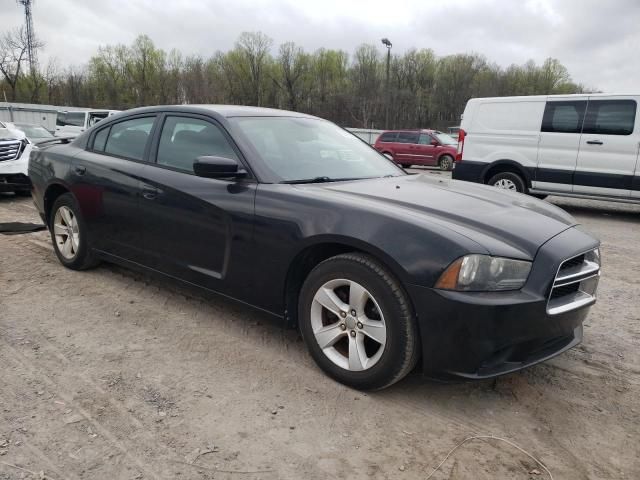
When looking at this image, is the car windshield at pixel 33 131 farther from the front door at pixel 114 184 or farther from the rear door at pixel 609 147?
the rear door at pixel 609 147

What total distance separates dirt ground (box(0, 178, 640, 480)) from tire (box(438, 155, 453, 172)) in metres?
16.5

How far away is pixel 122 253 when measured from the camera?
4.05 meters

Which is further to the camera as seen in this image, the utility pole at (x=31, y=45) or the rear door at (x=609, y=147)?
the utility pole at (x=31, y=45)

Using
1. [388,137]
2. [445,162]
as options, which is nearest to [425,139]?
[445,162]

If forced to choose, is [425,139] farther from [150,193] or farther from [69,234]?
[150,193]

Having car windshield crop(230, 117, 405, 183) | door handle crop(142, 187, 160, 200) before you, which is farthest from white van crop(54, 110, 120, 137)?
car windshield crop(230, 117, 405, 183)

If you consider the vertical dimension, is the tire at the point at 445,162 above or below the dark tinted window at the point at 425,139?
below

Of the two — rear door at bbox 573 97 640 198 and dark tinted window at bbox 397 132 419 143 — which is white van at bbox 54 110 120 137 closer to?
dark tinted window at bbox 397 132 419 143

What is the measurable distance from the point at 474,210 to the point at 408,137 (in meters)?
18.6

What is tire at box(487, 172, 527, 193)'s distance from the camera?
9344 millimetres

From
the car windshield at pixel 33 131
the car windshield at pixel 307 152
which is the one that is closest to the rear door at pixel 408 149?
the car windshield at pixel 33 131

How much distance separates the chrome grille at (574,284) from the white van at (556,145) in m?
6.43

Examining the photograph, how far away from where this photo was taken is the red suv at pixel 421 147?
781 inches

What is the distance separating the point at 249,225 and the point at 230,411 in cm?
108
